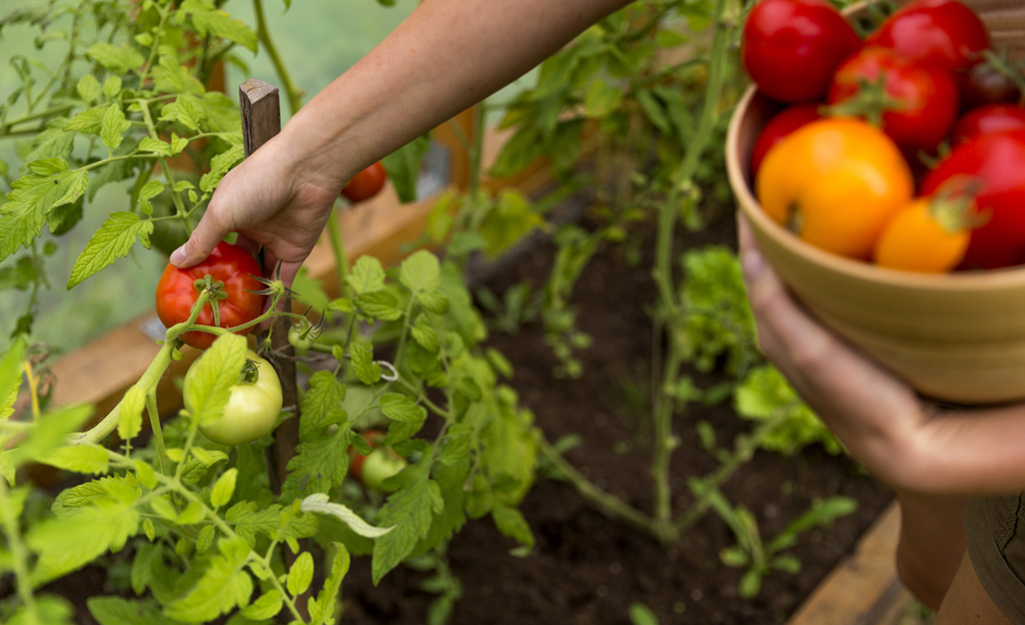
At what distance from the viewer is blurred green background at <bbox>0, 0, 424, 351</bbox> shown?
171cm

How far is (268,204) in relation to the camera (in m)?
0.81

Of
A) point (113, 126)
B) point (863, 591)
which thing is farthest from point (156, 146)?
point (863, 591)

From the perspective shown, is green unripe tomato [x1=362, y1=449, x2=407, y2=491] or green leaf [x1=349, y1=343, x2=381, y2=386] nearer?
green leaf [x1=349, y1=343, x2=381, y2=386]

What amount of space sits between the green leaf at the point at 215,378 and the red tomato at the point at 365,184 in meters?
0.76

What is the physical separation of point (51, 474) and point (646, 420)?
1.39 metres

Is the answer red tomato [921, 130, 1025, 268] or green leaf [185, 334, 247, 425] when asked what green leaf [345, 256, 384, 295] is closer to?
green leaf [185, 334, 247, 425]

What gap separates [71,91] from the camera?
108 centimetres

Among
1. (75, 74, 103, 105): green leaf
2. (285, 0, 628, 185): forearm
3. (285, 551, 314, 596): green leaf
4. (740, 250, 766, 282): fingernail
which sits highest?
(75, 74, 103, 105): green leaf

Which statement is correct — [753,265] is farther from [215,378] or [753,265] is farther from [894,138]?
[215,378]

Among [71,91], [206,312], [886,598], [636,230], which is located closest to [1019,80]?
[206,312]

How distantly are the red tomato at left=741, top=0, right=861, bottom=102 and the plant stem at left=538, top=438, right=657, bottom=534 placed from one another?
1.13 m

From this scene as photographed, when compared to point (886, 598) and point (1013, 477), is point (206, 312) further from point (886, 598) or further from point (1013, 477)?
point (886, 598)

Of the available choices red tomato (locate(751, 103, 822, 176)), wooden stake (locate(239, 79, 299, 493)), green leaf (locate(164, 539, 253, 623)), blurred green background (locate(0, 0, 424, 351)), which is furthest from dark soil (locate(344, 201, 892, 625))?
red tomato (locate(751, 103, 822, 176))

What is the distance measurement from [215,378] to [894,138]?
553 mm
